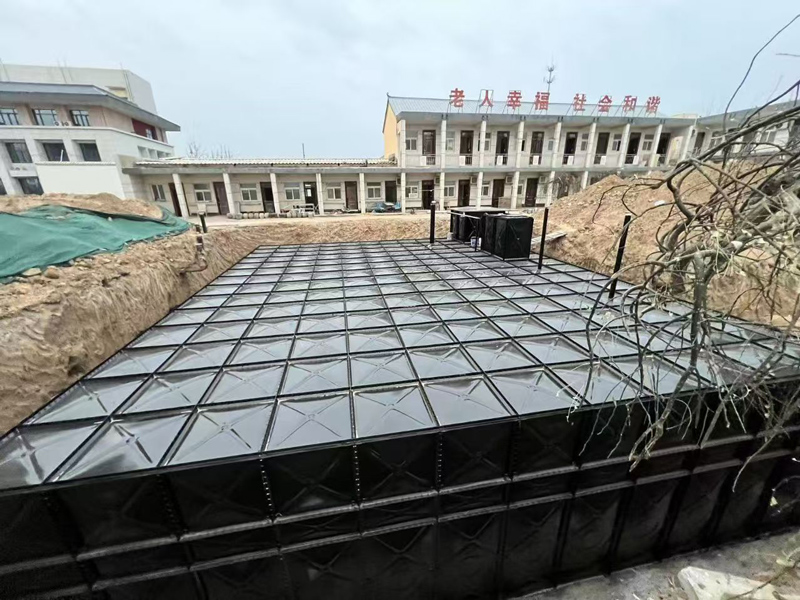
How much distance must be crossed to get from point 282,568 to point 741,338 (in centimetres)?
736

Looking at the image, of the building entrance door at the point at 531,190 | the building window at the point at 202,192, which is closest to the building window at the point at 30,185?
the building window at the point at 202,192

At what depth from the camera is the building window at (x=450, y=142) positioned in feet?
81.8

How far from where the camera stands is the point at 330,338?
236 inches

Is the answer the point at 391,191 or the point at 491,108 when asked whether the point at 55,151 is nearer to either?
the point at 391,191

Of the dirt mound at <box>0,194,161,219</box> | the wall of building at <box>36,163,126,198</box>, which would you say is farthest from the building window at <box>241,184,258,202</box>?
the dirt mound at <box>0,194,161,219</box>

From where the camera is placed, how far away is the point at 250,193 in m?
24.8

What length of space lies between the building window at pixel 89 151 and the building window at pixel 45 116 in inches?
199

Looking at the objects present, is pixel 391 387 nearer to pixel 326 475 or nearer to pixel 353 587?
pixel 326 475

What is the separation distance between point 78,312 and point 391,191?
22251 mm

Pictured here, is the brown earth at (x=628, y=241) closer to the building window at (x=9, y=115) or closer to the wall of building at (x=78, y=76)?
the building window at (x=9, y=115)

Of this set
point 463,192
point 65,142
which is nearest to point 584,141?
point 463,192

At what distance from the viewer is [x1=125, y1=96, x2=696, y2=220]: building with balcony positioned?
23859 mm

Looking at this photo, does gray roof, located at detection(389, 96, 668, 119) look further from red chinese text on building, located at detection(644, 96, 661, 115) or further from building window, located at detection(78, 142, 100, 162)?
building window, located at detection(78, 142, 100, 162)

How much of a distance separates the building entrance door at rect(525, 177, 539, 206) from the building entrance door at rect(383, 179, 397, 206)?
10.9m
